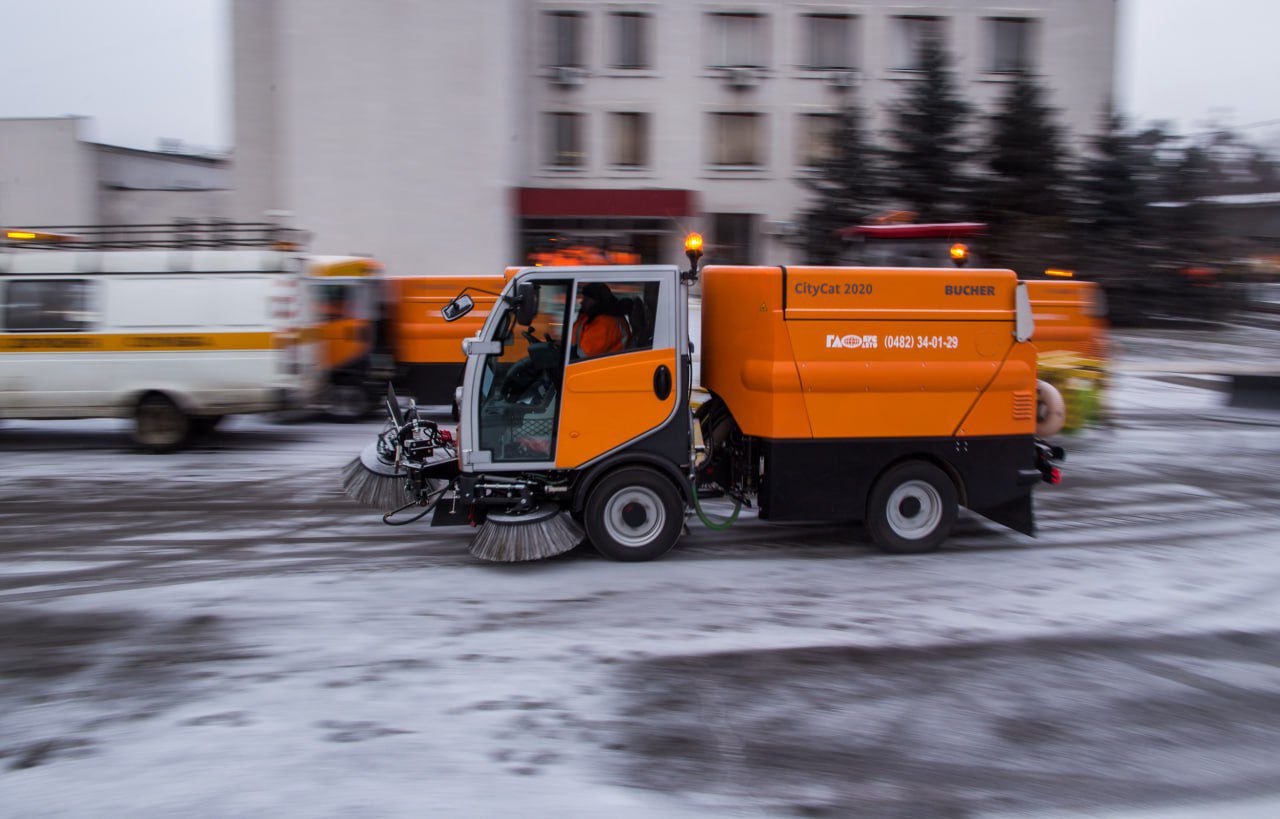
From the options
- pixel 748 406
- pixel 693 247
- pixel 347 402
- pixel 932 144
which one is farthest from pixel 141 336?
pixel 932 144

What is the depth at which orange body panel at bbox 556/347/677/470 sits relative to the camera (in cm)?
678

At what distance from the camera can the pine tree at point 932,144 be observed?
29500 millimetres

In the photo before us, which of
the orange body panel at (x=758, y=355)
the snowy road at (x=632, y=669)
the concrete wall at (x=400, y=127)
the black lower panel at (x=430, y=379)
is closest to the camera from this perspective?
the snowy road at (x=632, y=669)

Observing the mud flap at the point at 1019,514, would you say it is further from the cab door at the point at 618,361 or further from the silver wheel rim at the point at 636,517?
the cab door at the point at 618,361

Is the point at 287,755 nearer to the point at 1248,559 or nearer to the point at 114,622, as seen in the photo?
the point at 114,622

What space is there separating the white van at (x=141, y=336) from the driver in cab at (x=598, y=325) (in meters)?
6.06

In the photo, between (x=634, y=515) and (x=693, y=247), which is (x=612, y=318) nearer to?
(x=693, y=247)

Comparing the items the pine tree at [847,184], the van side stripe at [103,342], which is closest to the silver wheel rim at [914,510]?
the van side stripe at [103,342]

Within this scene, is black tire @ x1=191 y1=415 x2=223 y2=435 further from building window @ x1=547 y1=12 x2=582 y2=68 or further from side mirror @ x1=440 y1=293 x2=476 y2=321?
building window @ x1=547 y1=12 x2=582 y2=68

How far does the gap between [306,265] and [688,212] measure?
1995 cm

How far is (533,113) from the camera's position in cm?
3241

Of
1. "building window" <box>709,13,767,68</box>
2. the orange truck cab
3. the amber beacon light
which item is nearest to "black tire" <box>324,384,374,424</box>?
the orange truck cab

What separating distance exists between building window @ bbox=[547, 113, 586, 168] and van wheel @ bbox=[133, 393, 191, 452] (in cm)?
2301

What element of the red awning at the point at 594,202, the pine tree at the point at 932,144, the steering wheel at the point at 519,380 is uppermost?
the pine tree at the point at 932,144
